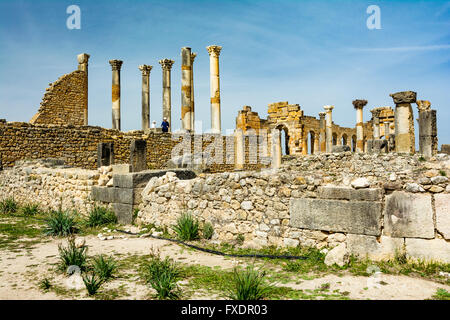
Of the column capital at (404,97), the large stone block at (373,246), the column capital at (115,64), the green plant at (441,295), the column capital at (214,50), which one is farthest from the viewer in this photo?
the column capital at (115,64)

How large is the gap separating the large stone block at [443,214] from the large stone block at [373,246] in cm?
53

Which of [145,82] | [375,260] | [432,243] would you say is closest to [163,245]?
[375,260]

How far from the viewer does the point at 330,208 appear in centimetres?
563

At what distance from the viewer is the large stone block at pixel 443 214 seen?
479 centimetres

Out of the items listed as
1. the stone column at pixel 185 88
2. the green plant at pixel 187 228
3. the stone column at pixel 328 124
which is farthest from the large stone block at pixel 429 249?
the stone column at pixel 328 124

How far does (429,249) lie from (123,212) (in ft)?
22.6

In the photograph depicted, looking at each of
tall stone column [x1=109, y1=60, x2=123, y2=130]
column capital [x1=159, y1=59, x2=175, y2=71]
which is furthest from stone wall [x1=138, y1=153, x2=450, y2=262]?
column capital [x1=159, y1=59, x2=175, y2=71]

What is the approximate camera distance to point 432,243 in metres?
4.86

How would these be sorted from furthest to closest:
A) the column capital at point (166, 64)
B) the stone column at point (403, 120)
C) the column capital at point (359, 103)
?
the column capital at point (359, 103) < the column capital at point (166, 64) < the stone column at point (403, 120)

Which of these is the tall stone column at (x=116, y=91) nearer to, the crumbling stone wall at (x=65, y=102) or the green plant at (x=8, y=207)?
the crumbling stone wall at (x=65, y=102)

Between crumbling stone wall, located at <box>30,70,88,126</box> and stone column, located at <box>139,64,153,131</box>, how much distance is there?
11.8 ft

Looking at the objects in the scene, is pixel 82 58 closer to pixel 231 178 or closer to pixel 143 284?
pixel 231 178

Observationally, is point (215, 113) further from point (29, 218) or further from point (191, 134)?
point (29, 218)
